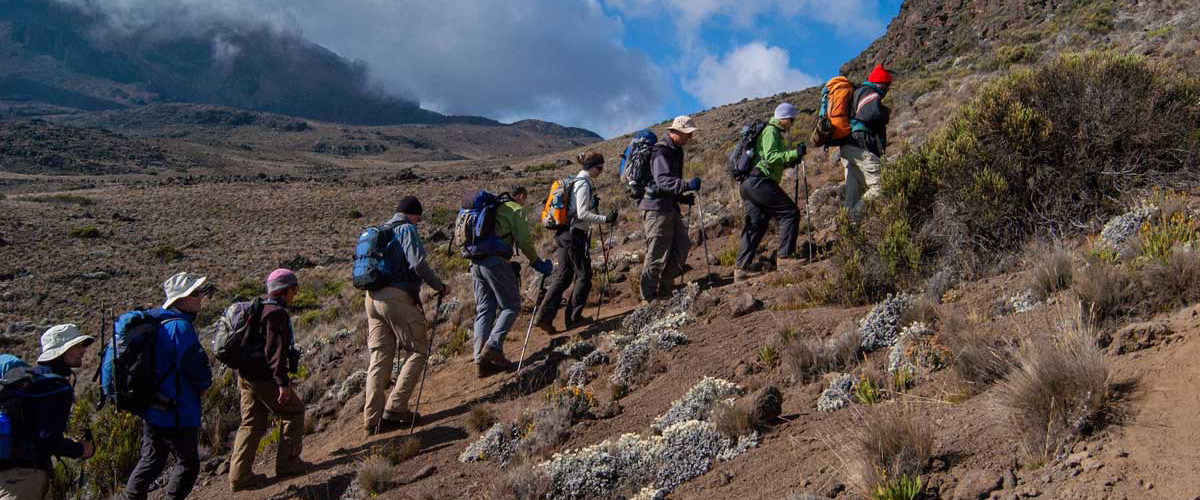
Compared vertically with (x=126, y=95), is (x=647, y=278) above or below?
below

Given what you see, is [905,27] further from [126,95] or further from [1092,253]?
[126,95]

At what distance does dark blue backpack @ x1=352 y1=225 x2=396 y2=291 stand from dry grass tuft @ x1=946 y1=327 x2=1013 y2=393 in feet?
14.4

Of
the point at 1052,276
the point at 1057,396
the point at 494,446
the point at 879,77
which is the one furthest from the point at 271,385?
the point at 879,77

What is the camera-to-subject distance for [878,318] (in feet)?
16.7

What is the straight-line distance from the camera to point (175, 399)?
4828 mm

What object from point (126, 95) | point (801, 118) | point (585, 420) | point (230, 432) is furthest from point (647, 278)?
point (126, 95)

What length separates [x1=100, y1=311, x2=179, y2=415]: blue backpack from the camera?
461cm

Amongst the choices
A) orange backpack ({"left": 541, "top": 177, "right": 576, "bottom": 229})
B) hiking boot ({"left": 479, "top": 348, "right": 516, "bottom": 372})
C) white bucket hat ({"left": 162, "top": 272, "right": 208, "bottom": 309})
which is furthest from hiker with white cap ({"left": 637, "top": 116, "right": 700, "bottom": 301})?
white bucket hat ({"left": 162, "top": 272, "right": 208, "bottom": 309})

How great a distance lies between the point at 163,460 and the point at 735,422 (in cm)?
406

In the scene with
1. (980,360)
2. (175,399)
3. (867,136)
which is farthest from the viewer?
(867,136)

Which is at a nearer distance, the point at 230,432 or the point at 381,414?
the point at 381,414

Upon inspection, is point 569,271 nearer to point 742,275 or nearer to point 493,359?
point 493,359

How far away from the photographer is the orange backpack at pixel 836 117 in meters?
7.30

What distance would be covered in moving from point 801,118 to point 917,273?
1518cm
